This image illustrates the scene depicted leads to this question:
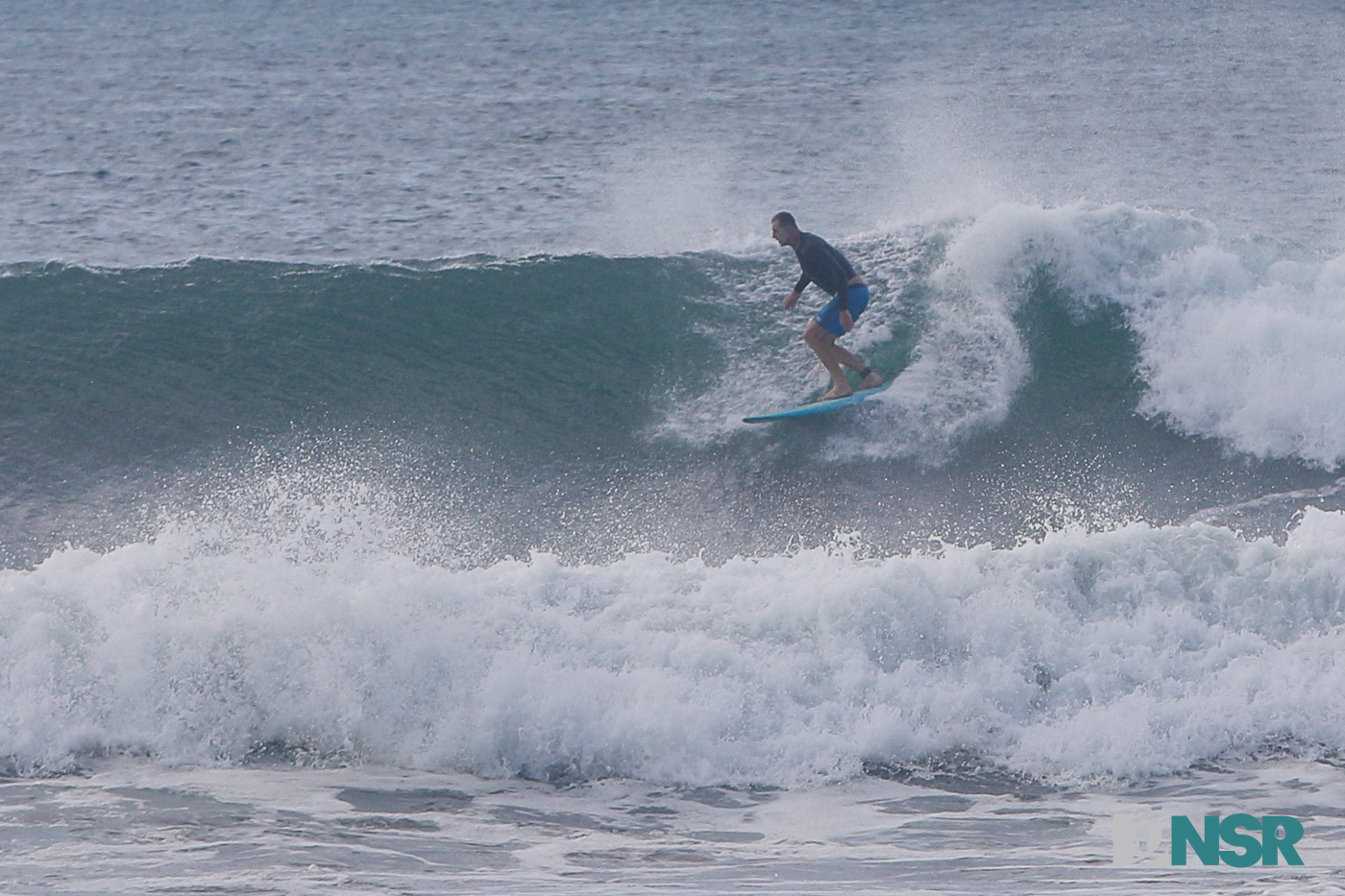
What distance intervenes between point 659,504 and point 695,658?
249 cm

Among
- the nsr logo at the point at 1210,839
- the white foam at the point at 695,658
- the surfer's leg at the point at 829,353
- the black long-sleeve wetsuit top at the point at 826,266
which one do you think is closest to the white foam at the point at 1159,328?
the surfer's leg at the point at 829,353

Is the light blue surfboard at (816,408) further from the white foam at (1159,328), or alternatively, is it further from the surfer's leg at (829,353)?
the white foam at (1159,328)

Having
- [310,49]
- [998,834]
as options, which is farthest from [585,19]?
[998,834]

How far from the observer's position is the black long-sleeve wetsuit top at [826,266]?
10133 millimetres

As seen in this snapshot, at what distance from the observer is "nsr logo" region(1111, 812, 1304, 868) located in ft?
20.2

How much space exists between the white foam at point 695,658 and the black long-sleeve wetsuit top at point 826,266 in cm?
250

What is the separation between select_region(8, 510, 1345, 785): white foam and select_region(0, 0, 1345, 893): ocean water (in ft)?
0.08

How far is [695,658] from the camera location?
766 cm

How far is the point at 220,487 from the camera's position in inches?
398

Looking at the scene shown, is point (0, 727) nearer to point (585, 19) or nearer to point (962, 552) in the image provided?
point (962, 552)

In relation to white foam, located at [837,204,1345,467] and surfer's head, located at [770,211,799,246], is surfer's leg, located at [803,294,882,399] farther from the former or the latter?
surfer's head, located at [770,211,799,246]

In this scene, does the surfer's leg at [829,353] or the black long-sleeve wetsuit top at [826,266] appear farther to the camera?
the surfer's leg at [829,353]

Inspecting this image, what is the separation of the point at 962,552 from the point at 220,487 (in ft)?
17.0

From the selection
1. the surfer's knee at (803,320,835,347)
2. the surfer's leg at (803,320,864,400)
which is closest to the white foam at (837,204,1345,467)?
the surfer's leg at (803,320,864,400)
